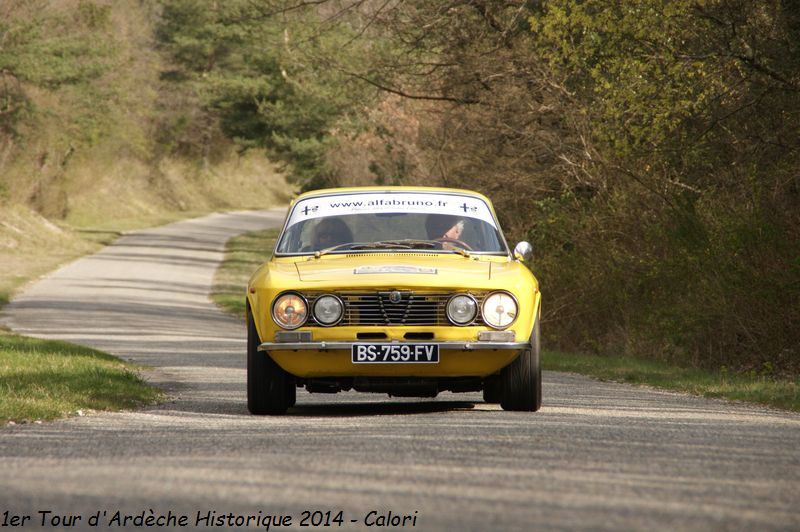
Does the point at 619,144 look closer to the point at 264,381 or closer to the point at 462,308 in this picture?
the point at 462,308

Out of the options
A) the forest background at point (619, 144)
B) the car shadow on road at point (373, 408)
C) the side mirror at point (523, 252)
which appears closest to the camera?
the car shadow on road at point (373, 408)

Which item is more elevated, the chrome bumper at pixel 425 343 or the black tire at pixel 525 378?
the chrome bumper at pixel 425 343

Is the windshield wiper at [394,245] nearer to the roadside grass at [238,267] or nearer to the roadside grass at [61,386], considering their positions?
the roadside grass at [61,386]

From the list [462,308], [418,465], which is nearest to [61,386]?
[462,308]

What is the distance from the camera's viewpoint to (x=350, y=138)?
50.9 meters

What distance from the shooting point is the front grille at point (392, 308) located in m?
11.1

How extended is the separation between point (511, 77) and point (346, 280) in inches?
637

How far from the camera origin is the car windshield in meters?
12.4

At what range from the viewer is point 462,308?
36.5ft

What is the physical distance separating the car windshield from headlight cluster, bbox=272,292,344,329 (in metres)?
1.10

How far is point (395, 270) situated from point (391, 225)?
1.23 m

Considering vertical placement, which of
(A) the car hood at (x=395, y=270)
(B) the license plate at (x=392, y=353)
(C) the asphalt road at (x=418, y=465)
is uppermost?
(A) the car hood at (x=395, y=270)

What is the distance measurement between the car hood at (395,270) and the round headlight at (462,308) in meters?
0.11

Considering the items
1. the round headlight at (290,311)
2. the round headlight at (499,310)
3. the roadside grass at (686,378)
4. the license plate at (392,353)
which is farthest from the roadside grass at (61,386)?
the roadside grass at (686,378)
